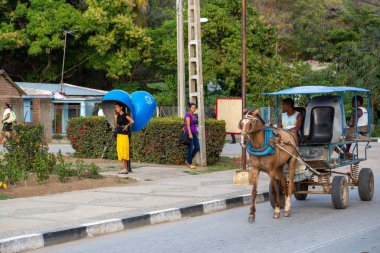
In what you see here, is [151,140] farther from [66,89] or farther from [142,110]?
[66,89]

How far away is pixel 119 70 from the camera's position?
49000 millimetres

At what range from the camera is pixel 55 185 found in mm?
15742

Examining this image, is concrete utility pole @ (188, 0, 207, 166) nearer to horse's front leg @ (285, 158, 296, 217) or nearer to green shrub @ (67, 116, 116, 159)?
green shrub @ (67, 116, 116, 159)

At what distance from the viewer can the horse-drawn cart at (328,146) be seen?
13562mm

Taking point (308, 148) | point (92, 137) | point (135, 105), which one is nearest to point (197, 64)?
point (135, 105)

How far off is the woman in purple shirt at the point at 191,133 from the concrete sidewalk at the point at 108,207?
7.78 feet

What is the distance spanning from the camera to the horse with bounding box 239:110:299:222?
12.1 metres

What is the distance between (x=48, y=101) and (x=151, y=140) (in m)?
23.2

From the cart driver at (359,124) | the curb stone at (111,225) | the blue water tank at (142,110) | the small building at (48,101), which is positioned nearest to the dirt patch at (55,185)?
the blue water tank at (142,110)

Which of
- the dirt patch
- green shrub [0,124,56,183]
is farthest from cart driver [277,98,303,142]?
green shrub [0,124,56,183]

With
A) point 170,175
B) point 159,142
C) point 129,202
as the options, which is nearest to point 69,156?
point 159,142

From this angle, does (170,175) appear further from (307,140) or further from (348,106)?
(348,106)

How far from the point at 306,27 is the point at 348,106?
20119 mm

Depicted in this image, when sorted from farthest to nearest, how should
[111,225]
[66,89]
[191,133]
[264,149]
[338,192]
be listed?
1. [66,89]
2. [191,133]
3. [338,192]
4. [264,149]
5. [111,225]
